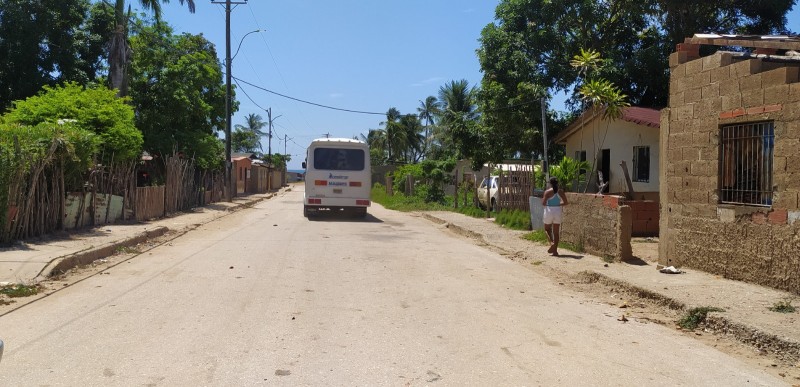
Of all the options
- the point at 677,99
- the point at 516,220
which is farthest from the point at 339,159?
the point at 677,99

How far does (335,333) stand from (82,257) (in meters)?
6.58

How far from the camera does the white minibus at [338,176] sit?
22.0 meters

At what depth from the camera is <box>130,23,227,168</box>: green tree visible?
85.9ft

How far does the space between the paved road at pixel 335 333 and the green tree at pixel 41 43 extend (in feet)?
71.7

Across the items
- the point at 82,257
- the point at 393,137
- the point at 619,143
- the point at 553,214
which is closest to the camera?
the point at 82,257

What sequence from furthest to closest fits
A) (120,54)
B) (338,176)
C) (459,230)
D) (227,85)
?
(227,85), (120,54), (338,176), (459,230)

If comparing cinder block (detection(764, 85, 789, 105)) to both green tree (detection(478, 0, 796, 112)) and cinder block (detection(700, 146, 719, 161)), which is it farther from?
green tree (detection(478, 0, 796, 112))

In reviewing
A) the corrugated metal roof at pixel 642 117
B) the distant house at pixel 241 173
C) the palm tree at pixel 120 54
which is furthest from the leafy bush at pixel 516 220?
the distant house at pixel 241 173

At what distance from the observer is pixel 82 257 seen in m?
10.8

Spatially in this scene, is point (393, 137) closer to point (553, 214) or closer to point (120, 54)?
point (120, 54)

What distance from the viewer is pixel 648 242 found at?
46.5ft

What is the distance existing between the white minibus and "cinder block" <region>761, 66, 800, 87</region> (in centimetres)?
1476

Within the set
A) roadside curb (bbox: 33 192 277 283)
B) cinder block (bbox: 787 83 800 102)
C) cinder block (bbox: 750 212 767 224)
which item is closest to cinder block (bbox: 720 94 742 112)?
cinder block (bbox: 787 83 800 102)

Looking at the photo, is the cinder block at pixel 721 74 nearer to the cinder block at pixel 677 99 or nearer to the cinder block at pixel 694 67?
the cinder block at pixel 694 67
